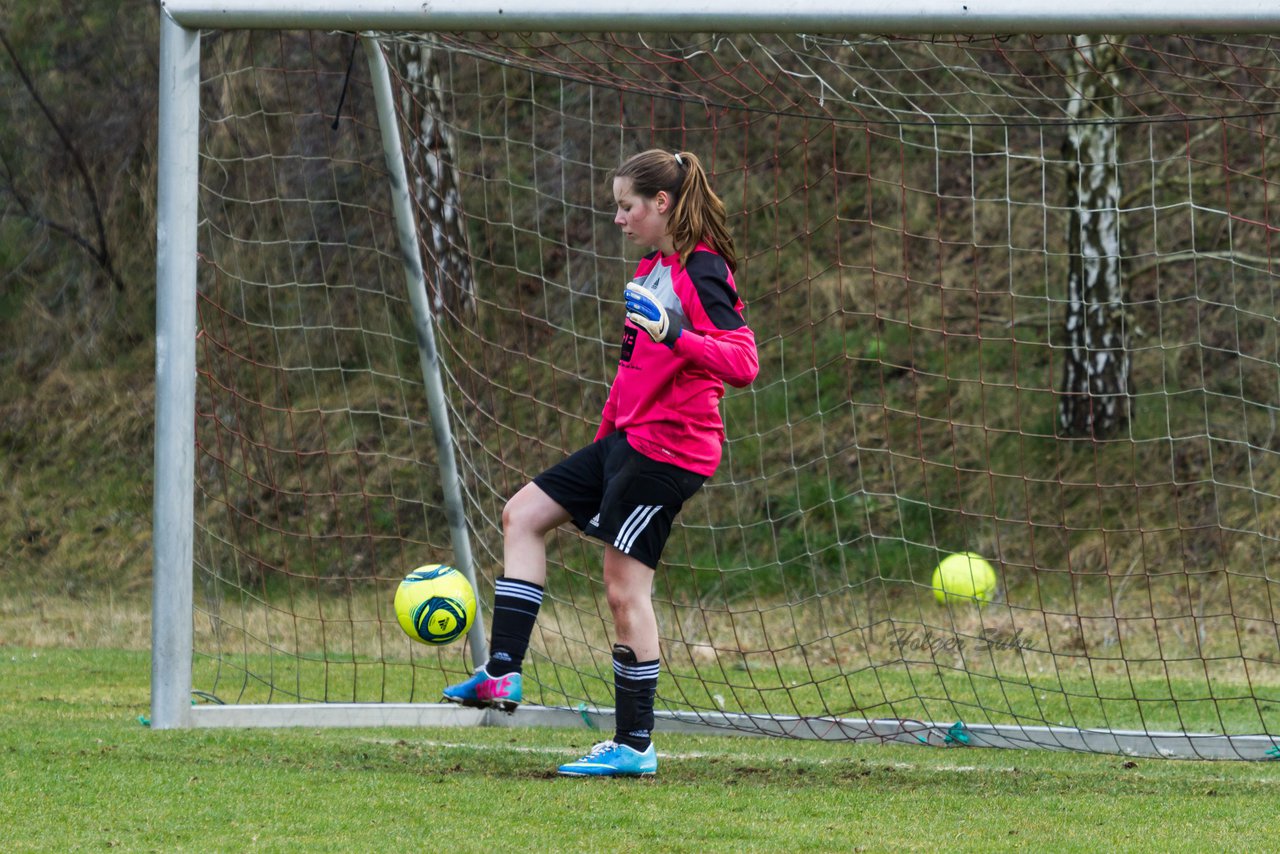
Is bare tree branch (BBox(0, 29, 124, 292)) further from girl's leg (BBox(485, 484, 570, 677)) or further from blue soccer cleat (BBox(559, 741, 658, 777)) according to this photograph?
blue soccer cleat (BBox(559, 741, 658, 777))

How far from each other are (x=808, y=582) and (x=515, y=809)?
656cm

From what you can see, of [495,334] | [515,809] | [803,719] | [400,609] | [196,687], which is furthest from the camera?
[495,334]

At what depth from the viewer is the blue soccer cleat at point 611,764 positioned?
3.99 m

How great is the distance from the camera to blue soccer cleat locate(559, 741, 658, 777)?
13.1 ft

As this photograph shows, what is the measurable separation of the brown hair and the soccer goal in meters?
1.46

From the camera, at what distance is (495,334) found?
35.2 ft

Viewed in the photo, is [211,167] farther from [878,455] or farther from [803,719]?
[803,719]

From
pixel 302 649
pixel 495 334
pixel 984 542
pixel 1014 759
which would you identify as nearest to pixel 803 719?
pixel 1014 759

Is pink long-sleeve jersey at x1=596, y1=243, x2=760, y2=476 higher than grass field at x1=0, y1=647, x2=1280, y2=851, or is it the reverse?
pink long-sleeve jersey at x1=596, y1=243, x2=760, y2=476

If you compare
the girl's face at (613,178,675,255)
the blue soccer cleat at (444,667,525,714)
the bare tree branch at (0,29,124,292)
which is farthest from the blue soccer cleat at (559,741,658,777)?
the bare tree branch at (0,29,124,292)

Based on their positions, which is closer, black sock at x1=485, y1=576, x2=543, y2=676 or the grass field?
the grass field

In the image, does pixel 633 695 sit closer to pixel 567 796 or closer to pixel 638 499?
pixel 567 796

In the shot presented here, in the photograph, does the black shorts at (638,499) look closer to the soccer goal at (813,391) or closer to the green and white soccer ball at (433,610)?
the green and white soccer ball at (433,610)

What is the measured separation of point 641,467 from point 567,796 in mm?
869
